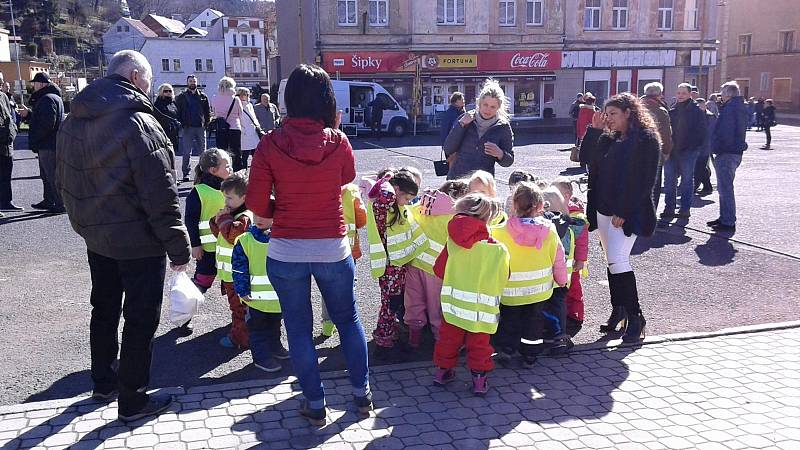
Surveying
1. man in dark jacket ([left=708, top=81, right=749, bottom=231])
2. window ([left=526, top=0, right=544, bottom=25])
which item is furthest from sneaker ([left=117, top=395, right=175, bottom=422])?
window ([left=526, top=0, right=544, bottom=25])

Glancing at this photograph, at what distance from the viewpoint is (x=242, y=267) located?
4.71 m

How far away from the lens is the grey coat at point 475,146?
20.1 feet

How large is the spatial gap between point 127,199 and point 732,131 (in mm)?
8154

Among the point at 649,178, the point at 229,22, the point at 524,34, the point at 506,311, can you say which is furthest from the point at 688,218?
the point at 229,22

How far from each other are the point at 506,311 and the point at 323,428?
159cm

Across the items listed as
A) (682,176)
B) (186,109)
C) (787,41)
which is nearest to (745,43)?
(787,41)

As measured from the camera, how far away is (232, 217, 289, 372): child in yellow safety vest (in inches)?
186

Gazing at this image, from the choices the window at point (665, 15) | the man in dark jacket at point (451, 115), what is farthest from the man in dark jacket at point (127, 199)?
the window at point (665, 15)

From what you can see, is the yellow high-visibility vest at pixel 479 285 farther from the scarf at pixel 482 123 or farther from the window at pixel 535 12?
the window at pixel 535 12

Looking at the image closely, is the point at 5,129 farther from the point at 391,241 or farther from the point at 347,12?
the point at 347,12

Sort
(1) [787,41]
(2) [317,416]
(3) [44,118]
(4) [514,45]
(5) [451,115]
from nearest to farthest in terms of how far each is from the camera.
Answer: (2) [317,416]
(3) [44,118]
(5) [451,115]
(4) [514,45]
(1) [787,41]

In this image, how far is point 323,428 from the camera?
13.0 feet

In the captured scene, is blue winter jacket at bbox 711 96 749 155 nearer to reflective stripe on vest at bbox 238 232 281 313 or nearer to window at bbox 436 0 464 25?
reflective stripe on vest at bbox 238 232 281 313

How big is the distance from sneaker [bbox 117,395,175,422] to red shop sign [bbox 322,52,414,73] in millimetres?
31539
